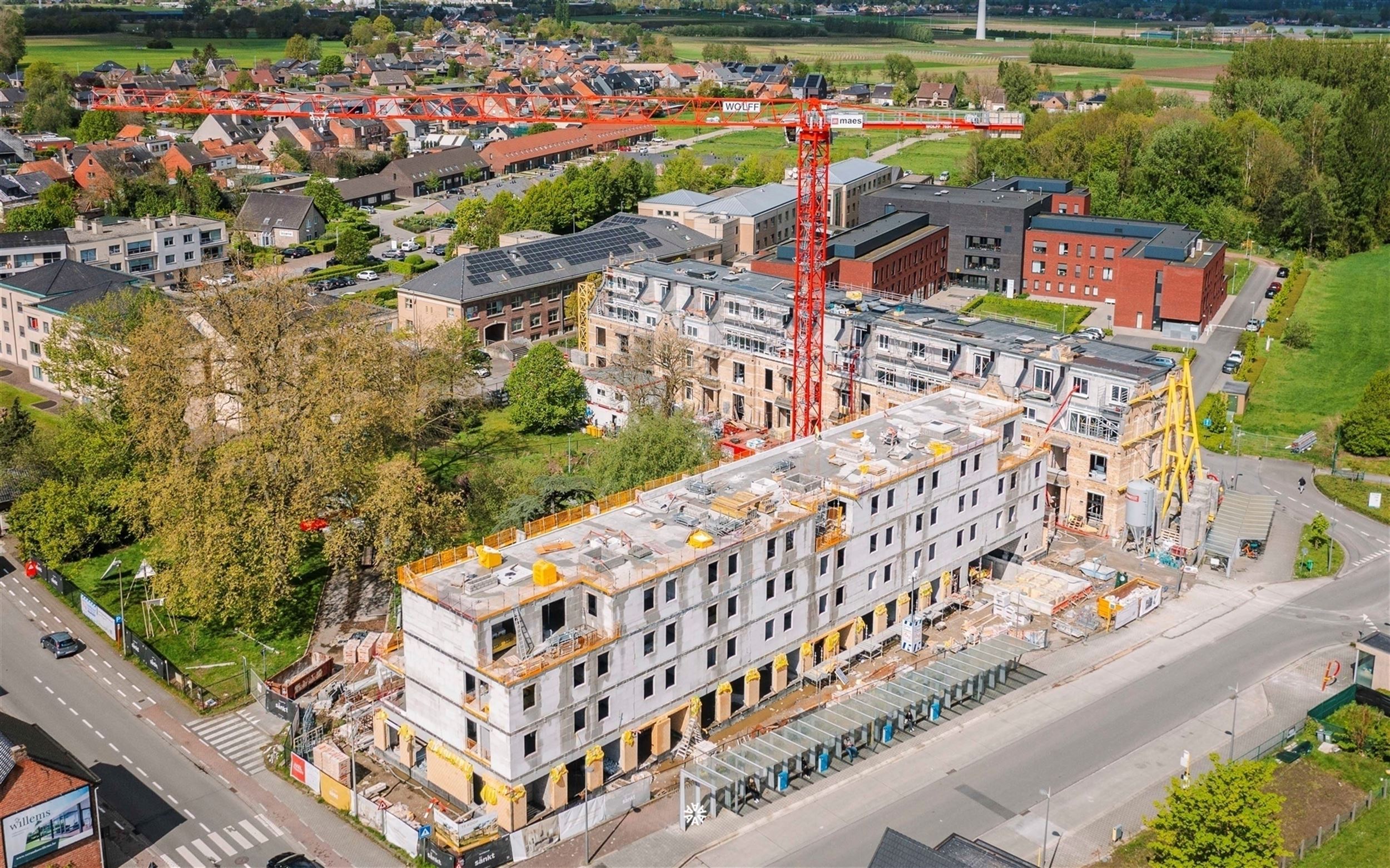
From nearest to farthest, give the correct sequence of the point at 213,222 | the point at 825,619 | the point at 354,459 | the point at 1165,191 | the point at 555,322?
1. the point at 825,619
2. the point at 354,459
3. the point at 555,322
4. the point at 213,222
5. the point at 1165,191

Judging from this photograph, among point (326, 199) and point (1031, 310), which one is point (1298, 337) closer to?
point (1031, 310)

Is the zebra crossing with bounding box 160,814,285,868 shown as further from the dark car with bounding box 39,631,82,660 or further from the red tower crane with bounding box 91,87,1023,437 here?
the red tower crane with bounding box 91,87,1023,437

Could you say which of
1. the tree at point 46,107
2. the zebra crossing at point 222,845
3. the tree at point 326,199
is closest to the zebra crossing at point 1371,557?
the zebra crossing at point 222,845

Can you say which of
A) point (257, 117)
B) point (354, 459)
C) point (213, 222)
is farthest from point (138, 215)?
point (354, 459)

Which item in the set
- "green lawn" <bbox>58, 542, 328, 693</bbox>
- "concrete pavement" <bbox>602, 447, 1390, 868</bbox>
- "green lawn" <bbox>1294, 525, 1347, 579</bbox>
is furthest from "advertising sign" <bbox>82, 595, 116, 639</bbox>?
"green lawn" <bbox>1294, 525, 1347, 579</bbox>

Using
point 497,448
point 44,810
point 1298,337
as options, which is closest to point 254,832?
point 44,810

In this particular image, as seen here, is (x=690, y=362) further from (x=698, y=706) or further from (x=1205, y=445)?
(x=698, y=706)
